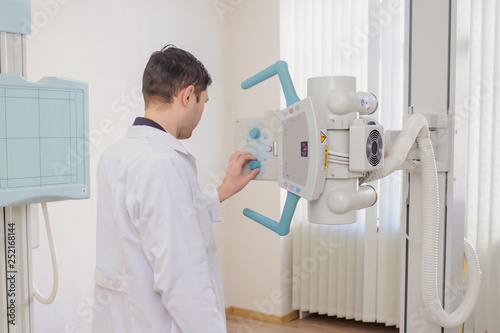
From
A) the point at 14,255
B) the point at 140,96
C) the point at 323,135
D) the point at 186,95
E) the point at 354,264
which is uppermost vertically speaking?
the point at 140,96

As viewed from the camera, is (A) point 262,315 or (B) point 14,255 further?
(A) point 262,315

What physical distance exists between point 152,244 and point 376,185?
7.67 feet

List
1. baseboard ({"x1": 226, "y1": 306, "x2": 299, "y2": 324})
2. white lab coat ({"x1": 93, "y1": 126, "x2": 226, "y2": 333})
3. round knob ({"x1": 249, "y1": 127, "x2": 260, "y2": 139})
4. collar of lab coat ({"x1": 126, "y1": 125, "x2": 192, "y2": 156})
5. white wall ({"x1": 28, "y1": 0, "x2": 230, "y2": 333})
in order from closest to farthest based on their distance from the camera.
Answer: white lab coat ({"x1": 93, "y1": 126, "x2": 226, "y2": 333}) → collar of lab coat ({"x1": 126, "y1": 125, "x2": 192, "y2": 156}) → round knob ({"x1": 249, "y1": 127, "x2": 260, "y2": 139}) → white wall ({"x1": 28, "y1": 0, "x2": 230, "y2": 333}) → baseboard ({"x1": 226, "y1": 306, "x2": 299, "y2": 324})

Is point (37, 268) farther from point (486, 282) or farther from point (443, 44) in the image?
point (486, 282)

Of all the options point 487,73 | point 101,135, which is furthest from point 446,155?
point 101,135

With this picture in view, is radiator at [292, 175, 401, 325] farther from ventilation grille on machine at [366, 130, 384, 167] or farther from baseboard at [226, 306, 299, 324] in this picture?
ventilation grille on machine at [366, 130, 384, 167]

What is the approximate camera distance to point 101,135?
9.46 ft

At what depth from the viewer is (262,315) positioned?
371 centimetres

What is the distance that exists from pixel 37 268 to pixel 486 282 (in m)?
2.44

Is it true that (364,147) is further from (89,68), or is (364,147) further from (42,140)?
(89,68)

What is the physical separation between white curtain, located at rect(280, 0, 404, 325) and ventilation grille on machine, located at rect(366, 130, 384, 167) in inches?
79.1

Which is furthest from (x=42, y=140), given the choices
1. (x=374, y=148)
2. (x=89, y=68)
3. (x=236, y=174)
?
(x=89, y=68)

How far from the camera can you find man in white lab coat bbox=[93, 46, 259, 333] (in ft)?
4.09

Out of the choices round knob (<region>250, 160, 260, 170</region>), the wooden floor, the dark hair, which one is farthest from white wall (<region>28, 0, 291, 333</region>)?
round knob (<region>250, 160, 260, 170</region>)
